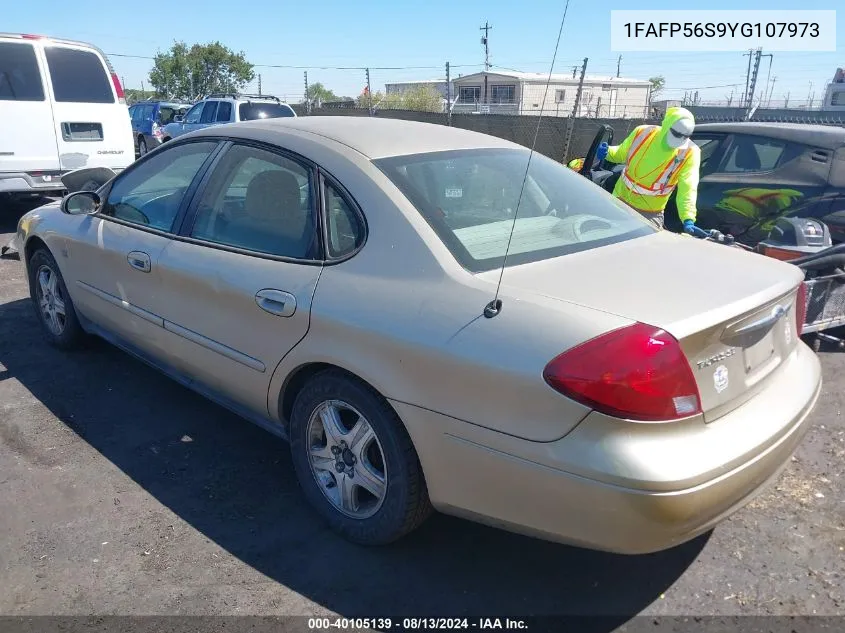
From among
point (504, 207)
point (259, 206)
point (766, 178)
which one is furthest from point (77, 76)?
point (766, 178)

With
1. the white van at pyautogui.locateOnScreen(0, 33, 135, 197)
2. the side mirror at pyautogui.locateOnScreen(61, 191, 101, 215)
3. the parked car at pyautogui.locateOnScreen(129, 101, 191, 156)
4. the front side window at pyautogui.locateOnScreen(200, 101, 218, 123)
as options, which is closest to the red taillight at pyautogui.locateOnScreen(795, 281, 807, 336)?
the side mirror at pyautogui.locateOnScreen(61, 191, 101, 215)

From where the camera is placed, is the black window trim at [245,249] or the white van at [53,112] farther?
the white van at [53,112]

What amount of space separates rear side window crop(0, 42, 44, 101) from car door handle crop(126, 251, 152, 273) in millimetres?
6028

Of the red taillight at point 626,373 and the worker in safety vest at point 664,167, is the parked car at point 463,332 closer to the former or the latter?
the red taillight at point 626,373

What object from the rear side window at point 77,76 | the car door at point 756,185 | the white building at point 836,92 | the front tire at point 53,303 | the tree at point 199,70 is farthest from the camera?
the tree at point 199,70

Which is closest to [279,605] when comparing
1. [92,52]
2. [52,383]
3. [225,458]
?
[225,458]

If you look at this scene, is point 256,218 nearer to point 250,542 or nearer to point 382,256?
point 382,256

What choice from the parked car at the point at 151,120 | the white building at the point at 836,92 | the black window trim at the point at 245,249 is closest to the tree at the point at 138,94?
the parked car at the point at 151,120

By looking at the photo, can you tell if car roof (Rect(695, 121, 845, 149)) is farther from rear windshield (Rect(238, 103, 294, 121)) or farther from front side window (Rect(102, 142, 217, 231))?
rear windshield (Rect(238, 103, 294, 121))

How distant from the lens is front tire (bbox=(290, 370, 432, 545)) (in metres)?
2.61

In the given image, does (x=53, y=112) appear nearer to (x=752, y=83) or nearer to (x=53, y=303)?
(x=53, y=303)

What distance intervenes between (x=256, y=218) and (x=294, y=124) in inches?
20.7

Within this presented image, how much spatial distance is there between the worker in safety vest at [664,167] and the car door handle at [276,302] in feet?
11.2

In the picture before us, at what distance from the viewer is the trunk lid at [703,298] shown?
222 centimetres
